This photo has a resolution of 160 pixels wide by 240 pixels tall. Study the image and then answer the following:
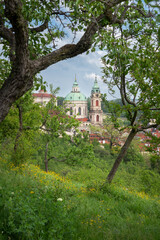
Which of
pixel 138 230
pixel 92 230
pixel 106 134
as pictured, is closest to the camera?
pixel 92 230

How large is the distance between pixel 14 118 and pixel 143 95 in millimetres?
8611

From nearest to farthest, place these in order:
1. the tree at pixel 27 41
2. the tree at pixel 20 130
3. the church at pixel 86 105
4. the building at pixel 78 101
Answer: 1. the tree at pixel 27 41
2. the tree at pixel 20 130
3. the church at pixel 86 105
4. the building at pixel 78 101

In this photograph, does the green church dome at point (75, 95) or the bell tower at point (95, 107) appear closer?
the bell tower at point (95, 107)

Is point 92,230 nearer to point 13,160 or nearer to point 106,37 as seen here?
point 106,37

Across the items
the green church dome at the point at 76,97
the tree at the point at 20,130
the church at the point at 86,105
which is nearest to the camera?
the tree at the point at 20,130

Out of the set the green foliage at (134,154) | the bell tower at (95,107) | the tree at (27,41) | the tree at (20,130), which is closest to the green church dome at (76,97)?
the bell tower at (95,107)

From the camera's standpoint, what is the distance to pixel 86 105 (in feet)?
318

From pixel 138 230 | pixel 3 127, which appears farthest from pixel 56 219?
pixel 3 127

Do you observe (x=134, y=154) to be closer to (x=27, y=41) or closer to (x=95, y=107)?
(x=27, y=41)

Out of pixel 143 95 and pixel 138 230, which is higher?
pixel 143 95

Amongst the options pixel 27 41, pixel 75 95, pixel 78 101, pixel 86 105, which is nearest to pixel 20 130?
pixel 27 41

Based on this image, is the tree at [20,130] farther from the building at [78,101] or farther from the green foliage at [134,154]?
the building at [78,101]

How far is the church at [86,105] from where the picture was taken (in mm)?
82438

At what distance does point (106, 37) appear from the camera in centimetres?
324
